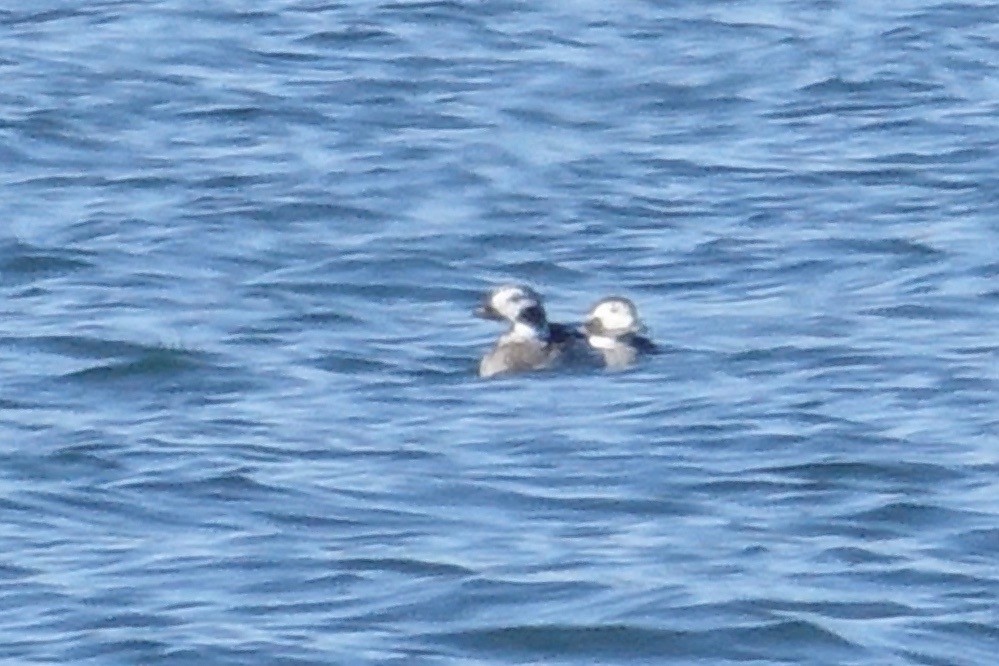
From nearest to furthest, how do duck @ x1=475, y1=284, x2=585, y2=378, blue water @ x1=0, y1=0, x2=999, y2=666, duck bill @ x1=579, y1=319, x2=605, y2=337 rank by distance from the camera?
blue water @ x1=0, y1=0, x2=999, y2=666
duck @ x1=475, y1=284, x2=585, y2=378
duck bill @ x1=579, y1=319, x2=605, y2=337

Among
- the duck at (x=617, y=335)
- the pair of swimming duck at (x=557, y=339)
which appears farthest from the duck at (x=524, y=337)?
the duck at (x=617, y=335)

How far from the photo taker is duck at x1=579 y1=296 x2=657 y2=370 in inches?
599

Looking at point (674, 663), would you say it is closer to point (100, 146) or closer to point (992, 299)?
point (992, 299)

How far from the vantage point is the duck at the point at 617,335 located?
1522 centimetres

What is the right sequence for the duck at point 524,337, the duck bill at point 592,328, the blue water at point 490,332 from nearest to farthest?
1. the blue water at point 490,332
2. the duck at point 524,337
3. the duck bill at point 592,328

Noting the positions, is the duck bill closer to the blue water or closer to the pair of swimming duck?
the pair of swimming duck

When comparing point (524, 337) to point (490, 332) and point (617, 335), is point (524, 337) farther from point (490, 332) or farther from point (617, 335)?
point (490, 332)

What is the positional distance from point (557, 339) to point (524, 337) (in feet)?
1.48

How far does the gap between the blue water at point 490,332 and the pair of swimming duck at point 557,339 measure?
10 centimetres

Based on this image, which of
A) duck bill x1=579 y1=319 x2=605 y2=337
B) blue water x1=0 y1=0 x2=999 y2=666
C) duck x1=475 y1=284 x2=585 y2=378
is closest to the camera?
blue water x1=0 y1=0 x2=999 y2=666

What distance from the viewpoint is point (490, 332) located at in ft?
52.7

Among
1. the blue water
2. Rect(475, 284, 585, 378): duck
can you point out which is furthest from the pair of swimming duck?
the blue water

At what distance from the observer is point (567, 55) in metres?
22.3

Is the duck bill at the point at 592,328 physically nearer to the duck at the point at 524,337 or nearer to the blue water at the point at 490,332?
the duck at the point at 524,337
